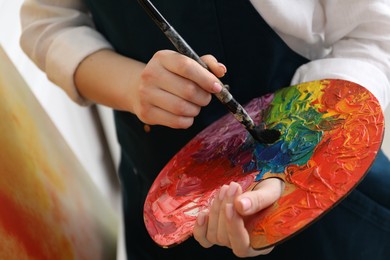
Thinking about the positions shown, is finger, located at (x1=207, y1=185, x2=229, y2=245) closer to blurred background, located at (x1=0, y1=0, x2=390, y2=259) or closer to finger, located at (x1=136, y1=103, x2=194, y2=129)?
finger, located at (x1=136, y1=103, x2=194, y2=129)

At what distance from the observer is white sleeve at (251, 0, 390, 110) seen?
0.58 metres

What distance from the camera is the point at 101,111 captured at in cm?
102

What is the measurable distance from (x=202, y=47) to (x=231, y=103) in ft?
0.48

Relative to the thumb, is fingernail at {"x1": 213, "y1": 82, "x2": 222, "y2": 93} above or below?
above

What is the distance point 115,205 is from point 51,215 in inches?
14.5

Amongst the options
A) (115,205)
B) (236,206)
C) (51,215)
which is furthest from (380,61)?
(115,205)

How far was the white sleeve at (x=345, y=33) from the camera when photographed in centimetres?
58

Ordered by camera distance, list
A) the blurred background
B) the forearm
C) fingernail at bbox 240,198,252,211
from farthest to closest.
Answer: the blurred background < the forearm < fingernail at bbox 240,198,252,211

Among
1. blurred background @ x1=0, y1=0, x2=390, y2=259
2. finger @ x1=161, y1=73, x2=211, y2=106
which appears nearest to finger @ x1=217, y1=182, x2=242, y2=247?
finger @ x1=161, y1=73, x2=211, y2=106

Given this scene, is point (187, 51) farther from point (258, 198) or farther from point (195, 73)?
point (258, 198)

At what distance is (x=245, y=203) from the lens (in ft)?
1.34

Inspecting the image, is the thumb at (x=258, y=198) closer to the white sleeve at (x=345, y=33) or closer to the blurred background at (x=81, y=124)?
the white sleeve at (x=345, y=33)

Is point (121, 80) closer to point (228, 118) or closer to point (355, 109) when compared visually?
point (228, 118)

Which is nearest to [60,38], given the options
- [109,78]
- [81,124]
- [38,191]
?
[109,78]
